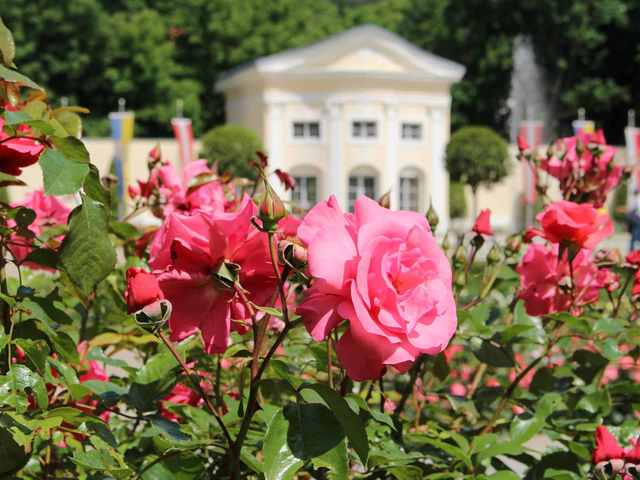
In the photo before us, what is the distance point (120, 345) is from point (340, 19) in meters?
25.2

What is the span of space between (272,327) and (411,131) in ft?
57.1

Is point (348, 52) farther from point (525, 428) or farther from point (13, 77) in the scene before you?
point (13, 77)

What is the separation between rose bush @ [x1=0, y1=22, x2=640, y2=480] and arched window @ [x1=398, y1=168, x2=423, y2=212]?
16977 millimetres

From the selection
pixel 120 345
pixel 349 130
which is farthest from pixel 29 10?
pixel 120 345

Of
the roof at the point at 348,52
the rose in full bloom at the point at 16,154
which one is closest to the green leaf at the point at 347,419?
the rose in full bloom at the point at 16,154

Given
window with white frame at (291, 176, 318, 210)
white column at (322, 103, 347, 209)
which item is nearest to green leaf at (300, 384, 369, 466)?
white column at (322, 103, 347, 209)

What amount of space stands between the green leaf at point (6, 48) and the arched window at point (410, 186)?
1750 centimetres

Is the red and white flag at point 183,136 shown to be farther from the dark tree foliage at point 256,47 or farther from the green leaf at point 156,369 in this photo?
the green leaf at point 156,369

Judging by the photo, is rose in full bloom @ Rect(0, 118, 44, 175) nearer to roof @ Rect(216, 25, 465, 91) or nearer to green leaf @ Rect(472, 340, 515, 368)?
green leaf @ Rect(472, 340, 515, 368)

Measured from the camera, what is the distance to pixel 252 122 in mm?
18438

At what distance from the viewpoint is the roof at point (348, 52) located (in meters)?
17.4

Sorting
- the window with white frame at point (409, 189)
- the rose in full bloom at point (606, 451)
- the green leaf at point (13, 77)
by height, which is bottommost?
the window with white frame at point (409, 189)

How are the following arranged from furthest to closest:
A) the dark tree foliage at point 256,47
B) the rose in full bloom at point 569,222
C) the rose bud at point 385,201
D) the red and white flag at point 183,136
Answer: the dark tree foliage at point 256,47
the red and white flag at point 183,136
the rose in full bloom at point 569,222
the rose bud at point 385,201

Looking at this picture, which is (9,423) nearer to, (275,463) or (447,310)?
(275,463)
